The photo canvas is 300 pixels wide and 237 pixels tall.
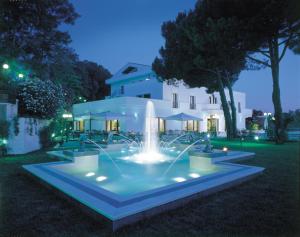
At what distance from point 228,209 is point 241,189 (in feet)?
→ 4.35

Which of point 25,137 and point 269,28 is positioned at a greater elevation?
point 269,28

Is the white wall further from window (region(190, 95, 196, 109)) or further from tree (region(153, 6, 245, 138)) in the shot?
window (region(190, 95, 196, 109))

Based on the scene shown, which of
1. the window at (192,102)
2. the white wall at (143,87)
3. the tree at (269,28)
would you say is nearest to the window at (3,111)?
the tree at (269,28)

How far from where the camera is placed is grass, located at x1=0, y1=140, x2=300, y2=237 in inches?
122

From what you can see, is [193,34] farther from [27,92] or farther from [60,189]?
[60,189]

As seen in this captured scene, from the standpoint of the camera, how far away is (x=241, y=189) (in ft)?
16.3

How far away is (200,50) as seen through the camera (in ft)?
54.0

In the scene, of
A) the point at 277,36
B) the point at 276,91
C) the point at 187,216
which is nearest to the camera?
the point at 187,216

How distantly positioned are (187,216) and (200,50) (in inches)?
587

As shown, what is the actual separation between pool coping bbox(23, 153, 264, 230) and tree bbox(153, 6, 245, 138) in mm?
11967

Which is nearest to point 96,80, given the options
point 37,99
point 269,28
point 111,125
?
point 111,125

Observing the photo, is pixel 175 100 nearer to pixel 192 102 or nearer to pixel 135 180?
pixel 192 102

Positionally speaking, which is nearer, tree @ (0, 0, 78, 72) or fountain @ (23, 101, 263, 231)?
fountain @ (23, 101, 263, 231)

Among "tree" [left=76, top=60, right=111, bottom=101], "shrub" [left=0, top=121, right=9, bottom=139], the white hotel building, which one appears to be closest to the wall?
"shrub" [left=0, top=121, right=9, bottom=139]
